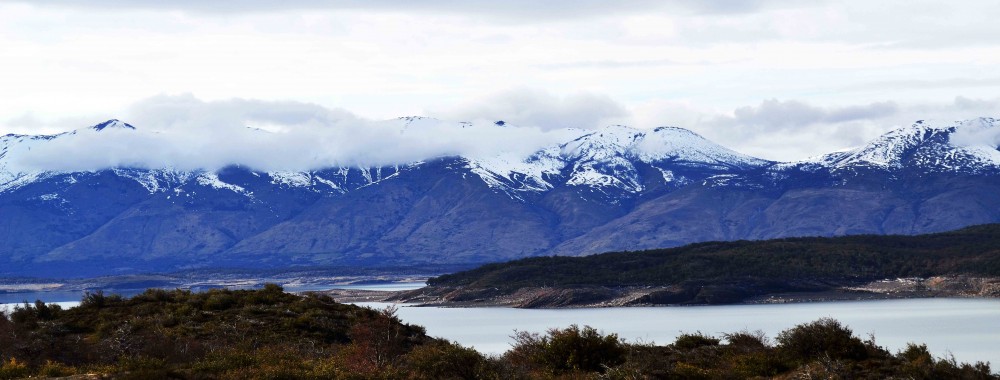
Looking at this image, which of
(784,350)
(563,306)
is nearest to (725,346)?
(784,350)

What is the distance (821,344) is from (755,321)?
80.7 m

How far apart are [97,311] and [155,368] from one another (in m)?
24.8

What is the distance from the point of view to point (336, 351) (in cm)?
4991

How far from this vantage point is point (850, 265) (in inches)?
7825

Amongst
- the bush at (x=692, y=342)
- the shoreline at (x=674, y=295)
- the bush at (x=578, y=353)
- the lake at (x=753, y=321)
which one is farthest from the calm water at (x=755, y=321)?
the bush at (x=578, y=353)

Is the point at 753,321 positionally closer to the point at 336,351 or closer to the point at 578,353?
the point at 336,351

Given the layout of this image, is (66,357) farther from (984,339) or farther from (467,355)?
(984,339)

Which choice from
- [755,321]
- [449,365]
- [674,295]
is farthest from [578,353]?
[674,295]

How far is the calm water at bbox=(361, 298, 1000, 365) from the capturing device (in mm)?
92438

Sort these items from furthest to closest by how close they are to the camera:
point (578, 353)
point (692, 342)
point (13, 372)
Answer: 1. point (692, 342)
2. point (578, 353)
3. point (13, 372)

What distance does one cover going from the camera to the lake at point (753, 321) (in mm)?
92500

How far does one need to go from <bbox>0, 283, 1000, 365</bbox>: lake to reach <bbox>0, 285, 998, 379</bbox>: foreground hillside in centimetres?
2510

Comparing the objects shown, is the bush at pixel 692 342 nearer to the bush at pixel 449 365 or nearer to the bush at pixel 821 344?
the bush at pixel 821 344

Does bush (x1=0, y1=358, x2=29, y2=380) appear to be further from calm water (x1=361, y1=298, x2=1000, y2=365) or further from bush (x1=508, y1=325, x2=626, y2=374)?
calm water (x1=361, y1=298, x2=1000, y2=365)
